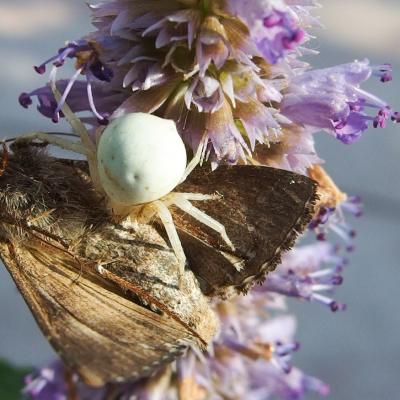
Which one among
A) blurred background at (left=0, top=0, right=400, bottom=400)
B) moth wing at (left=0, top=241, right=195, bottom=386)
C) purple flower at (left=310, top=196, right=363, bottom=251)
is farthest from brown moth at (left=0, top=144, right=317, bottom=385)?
blurred background at (left=0, top=0, right=400, bottom=400)

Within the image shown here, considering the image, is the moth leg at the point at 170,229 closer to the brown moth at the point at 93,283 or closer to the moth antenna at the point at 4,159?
the brown moth at the point at 93,283

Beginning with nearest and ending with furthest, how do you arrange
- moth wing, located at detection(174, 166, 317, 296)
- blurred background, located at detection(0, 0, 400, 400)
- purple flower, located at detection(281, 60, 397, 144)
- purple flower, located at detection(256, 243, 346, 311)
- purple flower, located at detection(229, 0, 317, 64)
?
1. purple flower, located at detection(229, 0, 317, 64)
2. moth wing, located at detection(174, 166, 317, 296)
3. purple flower, located at detection(281, 60, 397, 144)
4. purple flower, located at detection(256, 243, 346, 311)
5. blurred background, located at detection(0, 0, 400, 400)

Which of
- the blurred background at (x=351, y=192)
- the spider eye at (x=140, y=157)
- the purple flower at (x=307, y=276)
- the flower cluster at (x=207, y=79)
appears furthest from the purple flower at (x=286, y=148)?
the blurred background at (x=351, y=192)

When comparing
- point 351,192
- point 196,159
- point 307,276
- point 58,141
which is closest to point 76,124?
point 58,141

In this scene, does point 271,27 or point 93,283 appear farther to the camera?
point 93,283

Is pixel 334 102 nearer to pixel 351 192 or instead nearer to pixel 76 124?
pixel 76 124

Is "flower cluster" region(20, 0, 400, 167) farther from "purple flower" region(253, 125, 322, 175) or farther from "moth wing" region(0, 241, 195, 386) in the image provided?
"moth wing" region(0, 241, 195, 386)
